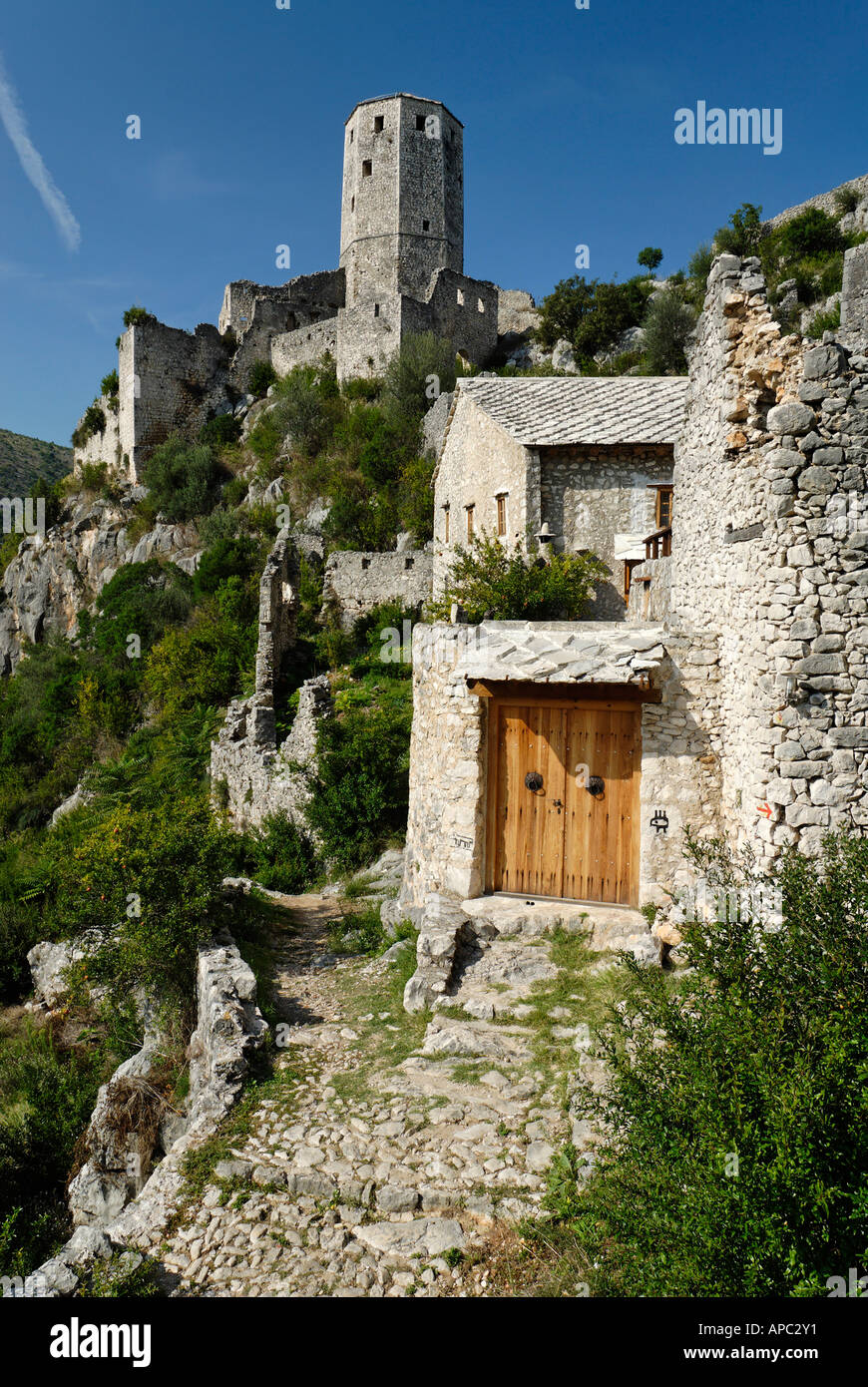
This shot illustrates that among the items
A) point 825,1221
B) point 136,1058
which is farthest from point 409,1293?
point 136,1058

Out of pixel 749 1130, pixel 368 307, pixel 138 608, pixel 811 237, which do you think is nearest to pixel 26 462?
pixel 368 307

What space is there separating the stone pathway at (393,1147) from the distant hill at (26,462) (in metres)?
58.1

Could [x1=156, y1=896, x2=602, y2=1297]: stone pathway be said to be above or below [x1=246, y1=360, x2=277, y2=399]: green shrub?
below

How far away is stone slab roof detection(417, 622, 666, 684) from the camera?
22.5 ft

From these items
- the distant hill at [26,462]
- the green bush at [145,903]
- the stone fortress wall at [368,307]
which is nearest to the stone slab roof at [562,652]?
the green bush at [145,903]

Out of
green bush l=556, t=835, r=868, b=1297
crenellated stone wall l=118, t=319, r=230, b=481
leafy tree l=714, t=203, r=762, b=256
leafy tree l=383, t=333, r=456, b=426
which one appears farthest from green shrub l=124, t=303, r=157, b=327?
green bush l=556, t=835, r=868, b=1297

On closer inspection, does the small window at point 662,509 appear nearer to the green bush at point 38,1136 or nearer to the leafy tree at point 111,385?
the green bush at point 38,1136

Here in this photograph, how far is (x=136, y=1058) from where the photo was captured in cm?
735

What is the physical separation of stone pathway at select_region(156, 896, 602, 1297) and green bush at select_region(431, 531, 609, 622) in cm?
744

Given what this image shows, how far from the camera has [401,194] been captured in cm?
3525

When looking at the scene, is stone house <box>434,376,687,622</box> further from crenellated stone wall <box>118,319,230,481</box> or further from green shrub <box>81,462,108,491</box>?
green shrub <box>81,462,108,491</box>

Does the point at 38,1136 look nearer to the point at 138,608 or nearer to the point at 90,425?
the point at 138,608
